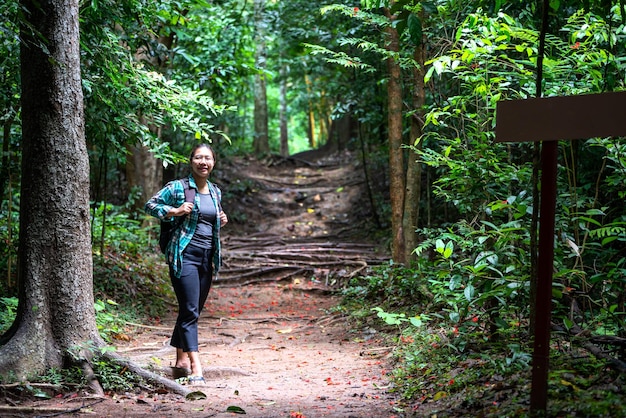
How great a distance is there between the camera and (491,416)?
12.3 feet

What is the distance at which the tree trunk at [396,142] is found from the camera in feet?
29.9

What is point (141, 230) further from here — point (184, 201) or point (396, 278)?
point (184, 201)

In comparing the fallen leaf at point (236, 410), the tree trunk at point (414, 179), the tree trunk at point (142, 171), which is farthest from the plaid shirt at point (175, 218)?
the tree trunk at point (142, 171)

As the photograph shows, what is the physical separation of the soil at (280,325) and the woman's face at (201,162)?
6.01ft

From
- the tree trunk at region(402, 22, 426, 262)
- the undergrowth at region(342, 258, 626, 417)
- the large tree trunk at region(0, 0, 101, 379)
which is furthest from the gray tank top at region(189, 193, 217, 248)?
the tree trunk at region(402, 22, 426, 262)

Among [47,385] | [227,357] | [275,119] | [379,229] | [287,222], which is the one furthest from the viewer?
[275,119]

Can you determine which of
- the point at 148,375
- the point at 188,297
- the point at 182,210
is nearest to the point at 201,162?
the point at 182,210

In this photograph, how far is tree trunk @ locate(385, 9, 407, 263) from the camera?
9.11 meters

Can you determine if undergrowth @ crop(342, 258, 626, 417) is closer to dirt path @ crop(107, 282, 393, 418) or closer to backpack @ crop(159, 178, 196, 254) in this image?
dirt path @ crop(107, 282, 393, 418)

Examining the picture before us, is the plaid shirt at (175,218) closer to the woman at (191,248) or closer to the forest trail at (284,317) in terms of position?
the woman at (191,248)

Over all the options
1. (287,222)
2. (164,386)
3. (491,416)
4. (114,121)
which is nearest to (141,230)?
(114,121)

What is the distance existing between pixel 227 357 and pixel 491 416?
4042mm

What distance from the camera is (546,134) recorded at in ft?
11.4

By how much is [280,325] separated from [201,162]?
4277 mm
